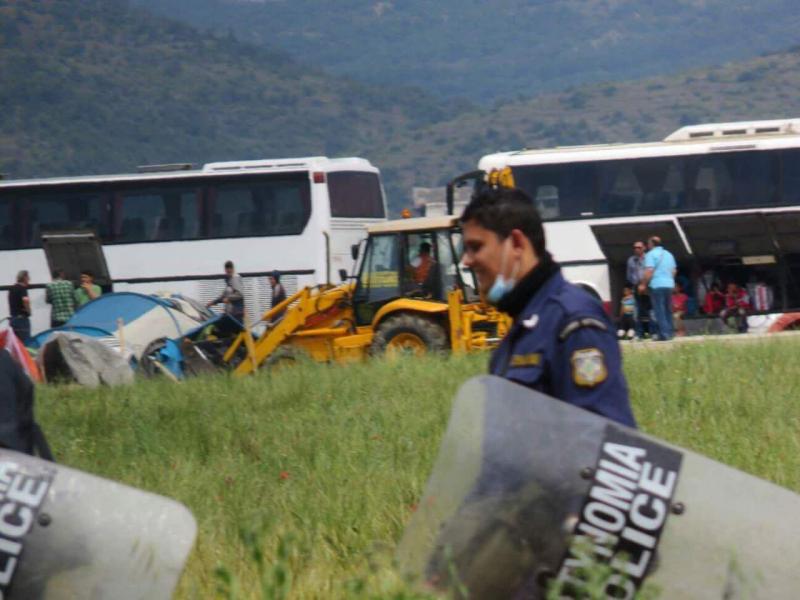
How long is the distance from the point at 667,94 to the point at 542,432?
194804mm

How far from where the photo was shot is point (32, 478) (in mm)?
4480

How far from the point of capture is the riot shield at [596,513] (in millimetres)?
4035

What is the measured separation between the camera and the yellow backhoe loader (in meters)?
19.9

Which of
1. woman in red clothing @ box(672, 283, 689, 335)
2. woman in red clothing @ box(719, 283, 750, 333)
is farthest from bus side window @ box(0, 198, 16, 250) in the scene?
woman in red clothing @ box(719, 283, 750, 333)

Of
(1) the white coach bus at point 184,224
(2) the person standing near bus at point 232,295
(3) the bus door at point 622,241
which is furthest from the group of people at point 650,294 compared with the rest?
(2) the person standing near bus at point 232,295

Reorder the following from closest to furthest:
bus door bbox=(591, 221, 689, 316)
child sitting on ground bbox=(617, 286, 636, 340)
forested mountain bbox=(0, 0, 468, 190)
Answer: child sitting on ground bbox=(617, 286, 636, 340), bus door bbox=(591, 221, 689, 316), forested mountain bbox=(0, 0, 468, 190)

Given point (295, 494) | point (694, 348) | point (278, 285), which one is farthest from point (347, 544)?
point (278, 285)

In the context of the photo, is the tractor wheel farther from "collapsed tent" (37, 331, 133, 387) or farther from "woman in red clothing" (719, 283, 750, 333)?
"woman in red clothing" (719, 283, 750, 333)

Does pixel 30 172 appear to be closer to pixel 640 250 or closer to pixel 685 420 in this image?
pixel 640 250

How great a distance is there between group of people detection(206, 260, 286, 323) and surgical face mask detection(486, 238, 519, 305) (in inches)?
936

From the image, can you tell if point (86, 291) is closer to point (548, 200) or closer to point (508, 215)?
point (548, 200)

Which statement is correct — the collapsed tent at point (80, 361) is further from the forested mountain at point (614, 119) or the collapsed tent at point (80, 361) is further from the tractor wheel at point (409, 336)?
the forested mountain at point (614, 119)

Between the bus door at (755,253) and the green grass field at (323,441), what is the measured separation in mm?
10369

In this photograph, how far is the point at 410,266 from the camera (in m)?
21.0
